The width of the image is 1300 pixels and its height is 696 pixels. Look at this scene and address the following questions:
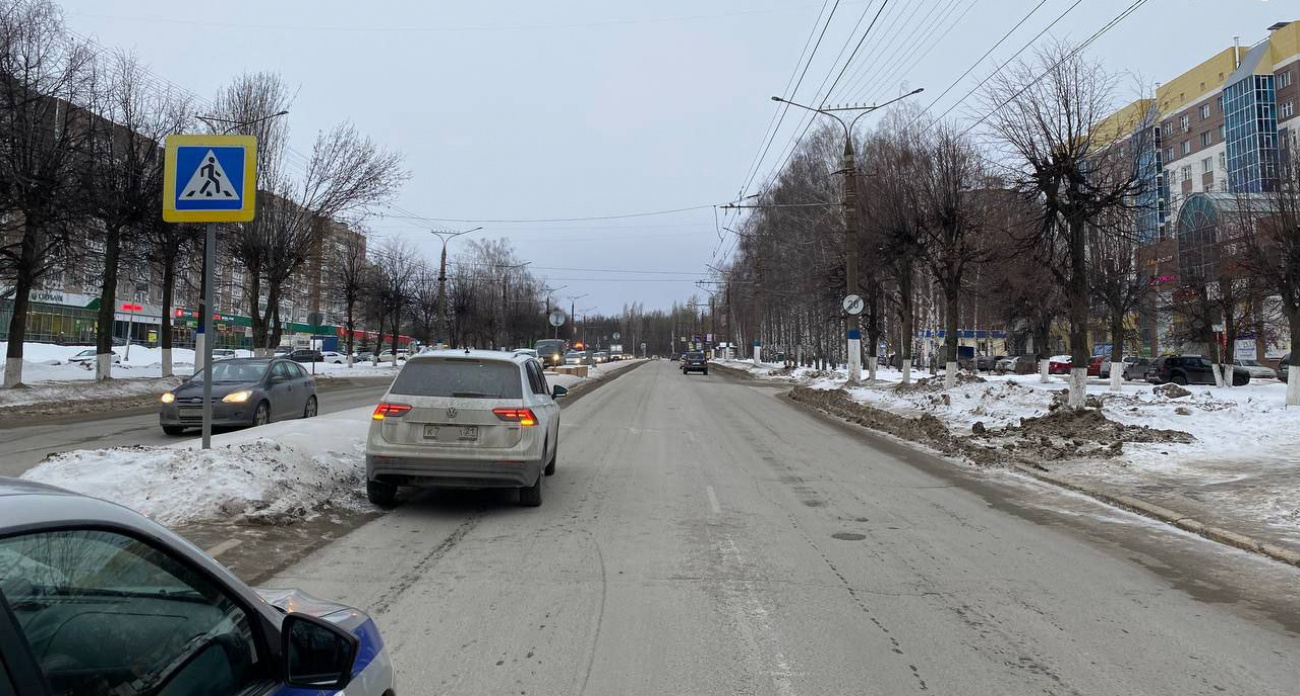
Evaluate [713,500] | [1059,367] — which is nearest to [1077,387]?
[713,500]

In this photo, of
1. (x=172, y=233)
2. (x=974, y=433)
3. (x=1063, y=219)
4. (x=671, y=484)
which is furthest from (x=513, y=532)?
(x=172, y=233)

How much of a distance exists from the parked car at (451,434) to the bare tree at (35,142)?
19.9m

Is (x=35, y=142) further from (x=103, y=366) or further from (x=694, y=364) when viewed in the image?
(x=694, y=364)

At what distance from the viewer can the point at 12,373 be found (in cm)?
2298

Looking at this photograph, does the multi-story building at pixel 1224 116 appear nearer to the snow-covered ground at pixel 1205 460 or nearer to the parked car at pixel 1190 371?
the parked car at pixel 1190 371

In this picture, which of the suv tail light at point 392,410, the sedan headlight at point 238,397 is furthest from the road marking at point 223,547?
the sedan headlight at point 238,397

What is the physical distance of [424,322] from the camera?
66.2 m

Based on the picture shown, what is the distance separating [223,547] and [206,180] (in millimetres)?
3795

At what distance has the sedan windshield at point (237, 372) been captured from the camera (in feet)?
50.5

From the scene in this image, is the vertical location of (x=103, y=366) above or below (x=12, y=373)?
above

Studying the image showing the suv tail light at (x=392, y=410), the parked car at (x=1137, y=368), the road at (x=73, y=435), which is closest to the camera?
the suv tail light at (x=392, y=410)

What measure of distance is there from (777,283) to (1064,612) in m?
46.7

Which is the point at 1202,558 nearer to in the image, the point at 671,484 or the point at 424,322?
the point at 671,484

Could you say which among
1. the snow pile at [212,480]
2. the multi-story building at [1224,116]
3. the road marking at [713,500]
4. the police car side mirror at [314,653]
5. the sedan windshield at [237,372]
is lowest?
the road marking at [713,500]
